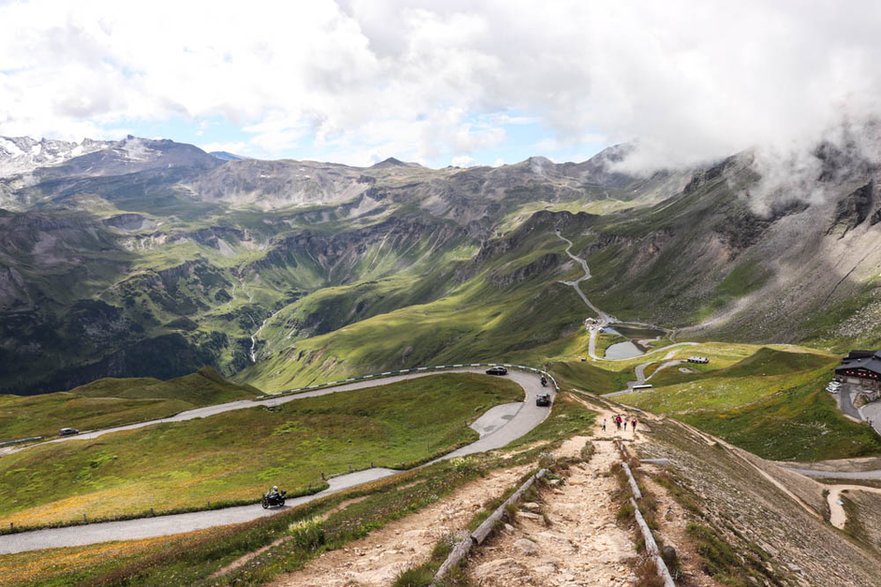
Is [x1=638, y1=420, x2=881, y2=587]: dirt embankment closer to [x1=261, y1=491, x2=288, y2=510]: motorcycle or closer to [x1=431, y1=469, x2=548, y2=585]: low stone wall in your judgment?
[x1=431, y1=469, x2=548, y2=585]: low stone wall

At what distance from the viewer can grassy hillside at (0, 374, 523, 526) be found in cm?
4859

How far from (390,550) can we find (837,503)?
193 feet

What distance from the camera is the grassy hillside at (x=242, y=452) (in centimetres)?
4859

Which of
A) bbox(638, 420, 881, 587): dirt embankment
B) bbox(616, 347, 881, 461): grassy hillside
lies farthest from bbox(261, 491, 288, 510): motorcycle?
bbox(616, 347, 881, 461): grassy hillside

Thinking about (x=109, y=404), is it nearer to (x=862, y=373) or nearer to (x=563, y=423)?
(x=563, y=423)

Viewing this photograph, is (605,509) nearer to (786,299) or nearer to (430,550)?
(430,550)

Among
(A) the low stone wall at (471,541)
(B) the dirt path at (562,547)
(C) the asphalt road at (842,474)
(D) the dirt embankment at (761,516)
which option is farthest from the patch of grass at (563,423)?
(C) the asphalt road at (842,474)

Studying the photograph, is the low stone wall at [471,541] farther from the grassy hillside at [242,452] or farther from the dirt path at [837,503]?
the dirt path at [837,503]

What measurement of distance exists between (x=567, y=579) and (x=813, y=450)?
7686 centimetres

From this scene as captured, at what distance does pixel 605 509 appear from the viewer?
23562 mm

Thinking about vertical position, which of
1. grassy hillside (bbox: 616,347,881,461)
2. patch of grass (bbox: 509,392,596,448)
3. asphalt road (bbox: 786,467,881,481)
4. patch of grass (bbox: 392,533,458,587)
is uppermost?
patch of grass (bbox: 392,533,458,587)

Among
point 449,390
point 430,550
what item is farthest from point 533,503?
point 449,390

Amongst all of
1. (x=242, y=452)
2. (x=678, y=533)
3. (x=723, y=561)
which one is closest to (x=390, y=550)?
(x=678, y=533)

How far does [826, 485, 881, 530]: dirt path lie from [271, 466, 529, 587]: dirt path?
4289 centimetres
